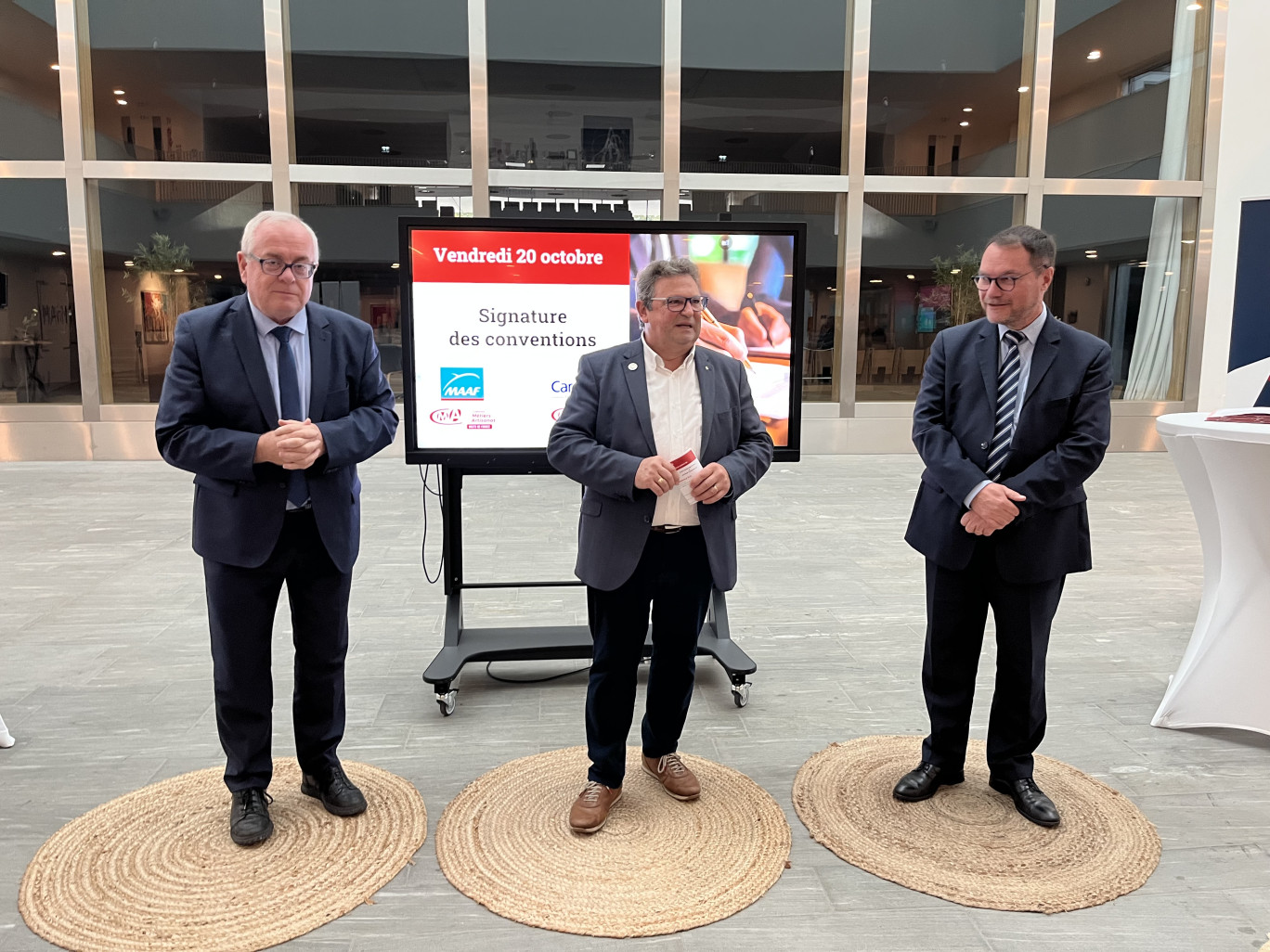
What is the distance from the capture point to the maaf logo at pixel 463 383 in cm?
342

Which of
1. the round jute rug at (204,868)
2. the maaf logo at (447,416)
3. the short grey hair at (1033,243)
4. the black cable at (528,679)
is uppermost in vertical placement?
the short grey hair at (1033,243)

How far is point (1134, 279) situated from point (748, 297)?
938 centimetres

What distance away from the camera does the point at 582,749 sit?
9.69ft

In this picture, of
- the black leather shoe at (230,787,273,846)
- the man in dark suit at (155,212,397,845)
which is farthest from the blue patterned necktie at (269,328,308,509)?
the black leather shoe at (230,787,273,846)

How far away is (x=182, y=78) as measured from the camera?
9.80m

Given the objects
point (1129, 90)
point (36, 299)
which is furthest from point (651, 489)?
point (1129, 90)

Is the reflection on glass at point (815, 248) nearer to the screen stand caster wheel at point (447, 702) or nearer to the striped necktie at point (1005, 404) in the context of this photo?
the screen stand caster wheel at point (447, 702)

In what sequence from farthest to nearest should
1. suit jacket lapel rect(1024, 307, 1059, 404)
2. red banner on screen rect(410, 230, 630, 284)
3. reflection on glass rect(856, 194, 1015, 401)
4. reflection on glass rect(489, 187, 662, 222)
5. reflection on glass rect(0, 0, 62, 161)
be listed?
reflection on glass rect(856, 194, 1015, 401)
reflection on glass rect(489, 187, 662, 222)
reflection on glass rect(0, 0, 62, 161)
red banner on screen rect(410, 230, 630, 284)
suit jacket lapel rect(1024, 307, 1059, 404)

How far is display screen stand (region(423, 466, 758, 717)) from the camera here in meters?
3.36

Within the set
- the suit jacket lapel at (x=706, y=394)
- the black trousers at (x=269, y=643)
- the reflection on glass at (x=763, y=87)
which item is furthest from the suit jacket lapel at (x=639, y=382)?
the reflection on glass at (x=763, y=87)

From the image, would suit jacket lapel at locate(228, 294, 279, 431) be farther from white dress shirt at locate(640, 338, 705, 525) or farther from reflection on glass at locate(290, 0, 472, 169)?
reflection on glass at locate(290, 0, 472, 169)

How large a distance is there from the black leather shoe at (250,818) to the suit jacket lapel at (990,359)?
223cm

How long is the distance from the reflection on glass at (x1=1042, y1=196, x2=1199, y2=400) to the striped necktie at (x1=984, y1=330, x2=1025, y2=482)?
9.13 m

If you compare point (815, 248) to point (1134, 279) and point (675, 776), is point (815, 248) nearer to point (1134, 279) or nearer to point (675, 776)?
point (1134, 279)
